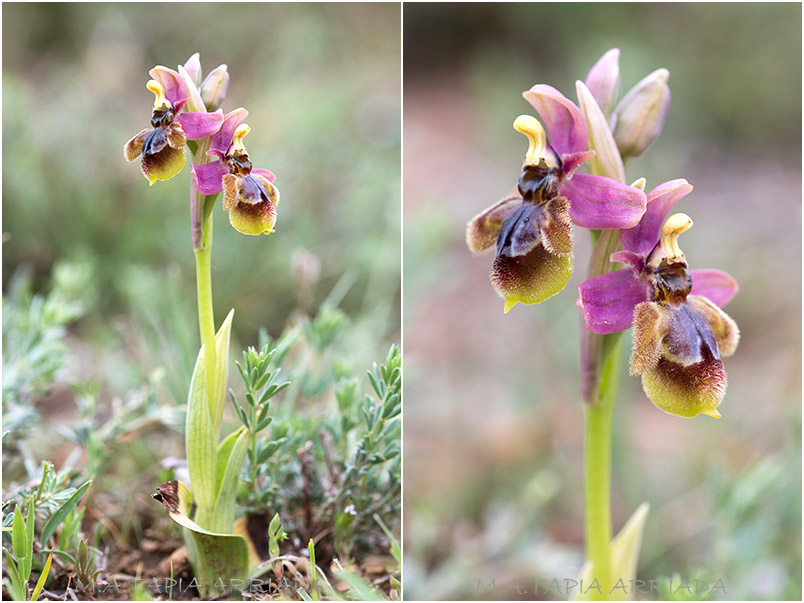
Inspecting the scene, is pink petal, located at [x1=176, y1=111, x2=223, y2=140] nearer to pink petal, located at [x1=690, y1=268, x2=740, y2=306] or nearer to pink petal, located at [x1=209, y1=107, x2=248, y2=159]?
pink petal, located at [x1=209, y1=107, x2=248, y2=159]

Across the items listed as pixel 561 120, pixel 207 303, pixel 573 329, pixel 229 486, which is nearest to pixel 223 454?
pixel 229 486

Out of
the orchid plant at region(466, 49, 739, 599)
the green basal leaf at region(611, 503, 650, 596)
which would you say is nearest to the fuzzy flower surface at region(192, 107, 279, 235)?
the orchid plant at region(466, 49, 739, 599)

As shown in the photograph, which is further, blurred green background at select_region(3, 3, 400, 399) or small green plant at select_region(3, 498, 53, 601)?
blurred green background at select_region(3, 3, 400, 399)

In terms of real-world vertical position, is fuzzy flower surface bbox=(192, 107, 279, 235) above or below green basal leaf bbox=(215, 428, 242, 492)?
above

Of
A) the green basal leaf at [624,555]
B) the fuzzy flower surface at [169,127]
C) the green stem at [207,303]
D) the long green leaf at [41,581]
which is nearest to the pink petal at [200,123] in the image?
the fuzzy flower surface at [169,127]

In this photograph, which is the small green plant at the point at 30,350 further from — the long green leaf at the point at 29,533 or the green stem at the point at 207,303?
the green stem at the point at 207,303

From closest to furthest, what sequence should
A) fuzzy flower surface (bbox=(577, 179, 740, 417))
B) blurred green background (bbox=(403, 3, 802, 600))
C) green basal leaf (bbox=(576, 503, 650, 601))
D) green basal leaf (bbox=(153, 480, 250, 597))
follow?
fuzzy flower surface (bbox=(577, 179, 740, 417))
green basal leaf (bbox=(153, 480, 250, 597))
green basal leaf (bbox=(576, 503, 650, 601))
blurred green background (bbox=(403, 3, 802, 600))

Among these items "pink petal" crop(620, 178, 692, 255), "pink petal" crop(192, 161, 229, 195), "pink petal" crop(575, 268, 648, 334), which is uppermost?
"pink petal" crop(192, 161, 229, 195)
